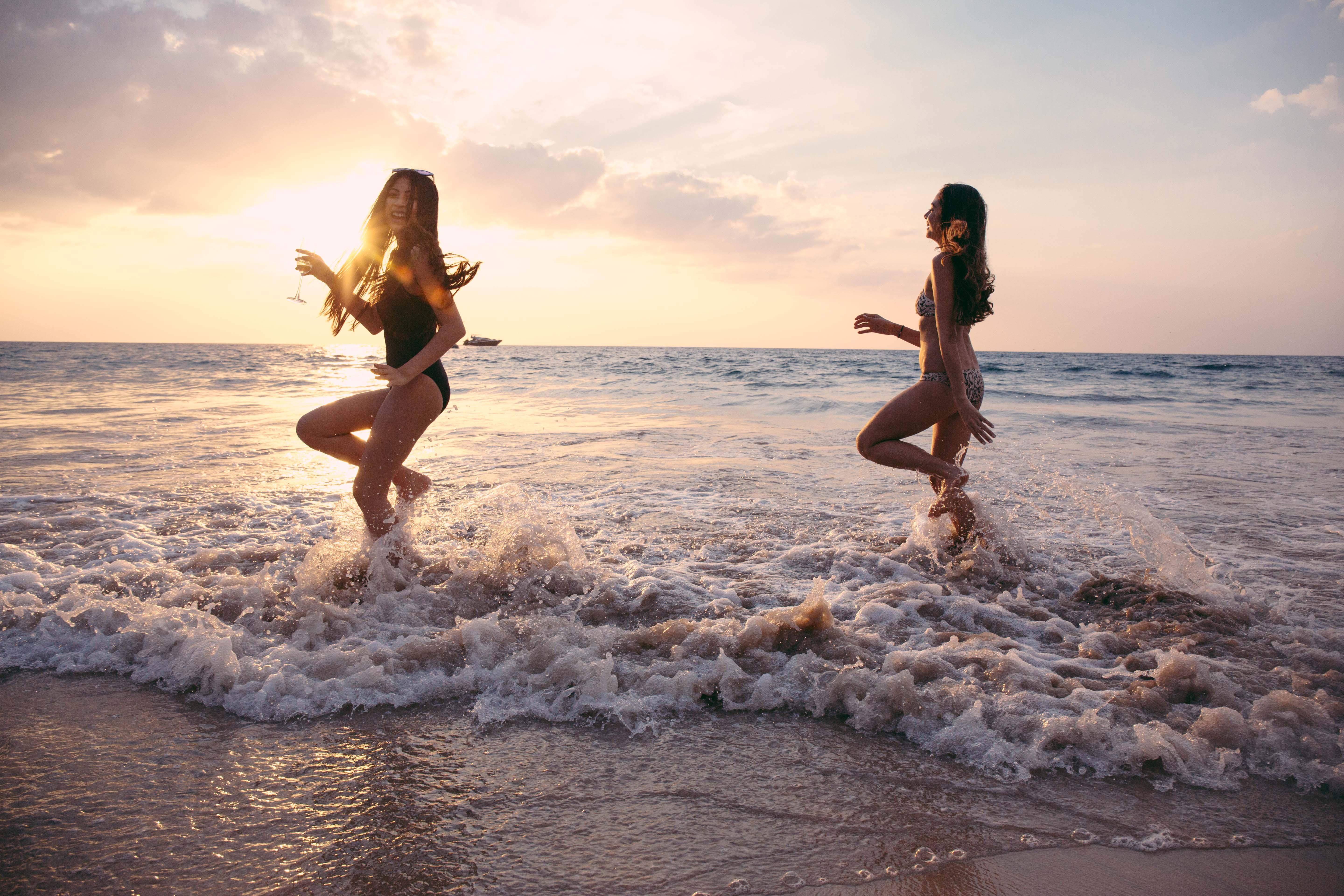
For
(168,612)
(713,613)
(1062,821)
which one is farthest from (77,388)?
(1062,821)

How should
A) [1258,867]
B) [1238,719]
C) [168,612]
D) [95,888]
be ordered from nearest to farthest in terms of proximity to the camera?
[95,888]
[1258,867]
[1238,719]
[168,612]

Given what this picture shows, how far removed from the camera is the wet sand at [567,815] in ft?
6.19

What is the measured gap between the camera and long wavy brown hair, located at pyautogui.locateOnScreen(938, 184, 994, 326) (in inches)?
165

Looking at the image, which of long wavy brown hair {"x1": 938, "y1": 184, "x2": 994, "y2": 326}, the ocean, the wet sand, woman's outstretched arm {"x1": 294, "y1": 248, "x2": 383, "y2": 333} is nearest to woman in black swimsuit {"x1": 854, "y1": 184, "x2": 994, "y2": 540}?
long wavy brown hair {"x1": 938, "y1": 184, "x2": 994, "y2": 326}

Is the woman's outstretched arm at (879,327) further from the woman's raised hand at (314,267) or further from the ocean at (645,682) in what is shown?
the woman's raised hand at (314,267)

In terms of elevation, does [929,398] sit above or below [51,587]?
above

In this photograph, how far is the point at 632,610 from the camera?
381 centimetres

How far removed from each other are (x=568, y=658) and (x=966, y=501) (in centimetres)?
283

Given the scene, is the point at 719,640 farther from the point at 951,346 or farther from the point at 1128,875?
the point at 951,346

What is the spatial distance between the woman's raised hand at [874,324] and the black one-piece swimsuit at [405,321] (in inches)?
104

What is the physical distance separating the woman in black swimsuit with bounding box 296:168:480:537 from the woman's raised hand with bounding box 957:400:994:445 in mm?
2845

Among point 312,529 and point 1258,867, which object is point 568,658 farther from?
point 312,529

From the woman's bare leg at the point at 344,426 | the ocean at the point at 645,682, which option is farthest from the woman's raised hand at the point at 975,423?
the woman's bare leg at the point at 344,426

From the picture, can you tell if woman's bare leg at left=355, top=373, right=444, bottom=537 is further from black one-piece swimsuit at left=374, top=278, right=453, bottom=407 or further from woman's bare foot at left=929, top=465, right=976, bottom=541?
woman's bare foot at left=929, top=465, right=976, bottom=541
